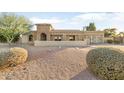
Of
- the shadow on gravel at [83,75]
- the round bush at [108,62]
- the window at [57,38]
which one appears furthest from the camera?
the window at [57,38]

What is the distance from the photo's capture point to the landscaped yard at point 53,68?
8.06m

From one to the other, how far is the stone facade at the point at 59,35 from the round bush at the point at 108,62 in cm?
830

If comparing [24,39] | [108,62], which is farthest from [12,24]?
[108,62]

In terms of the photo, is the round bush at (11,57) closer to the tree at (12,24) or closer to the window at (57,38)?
the tree at (12,24)

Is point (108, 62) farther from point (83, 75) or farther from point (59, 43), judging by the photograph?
point (59, 43)

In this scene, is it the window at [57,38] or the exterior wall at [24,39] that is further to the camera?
the window at [57,38]

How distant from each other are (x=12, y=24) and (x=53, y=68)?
8180 millimetres

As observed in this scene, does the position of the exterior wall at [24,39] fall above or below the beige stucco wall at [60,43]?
above

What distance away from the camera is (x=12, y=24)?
629 inches

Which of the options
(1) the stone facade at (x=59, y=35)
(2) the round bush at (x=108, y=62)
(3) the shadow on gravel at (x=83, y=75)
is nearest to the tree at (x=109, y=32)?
(1) the stone facade at (x=59, y=35)

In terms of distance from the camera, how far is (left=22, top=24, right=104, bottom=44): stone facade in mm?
15055

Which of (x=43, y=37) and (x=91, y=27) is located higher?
(x=91, y=27)

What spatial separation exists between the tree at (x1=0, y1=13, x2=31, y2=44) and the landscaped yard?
17.3ft

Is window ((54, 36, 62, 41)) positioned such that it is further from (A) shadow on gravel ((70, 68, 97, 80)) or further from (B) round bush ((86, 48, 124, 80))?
(B) round bush ((86, 48, 124, 80))
